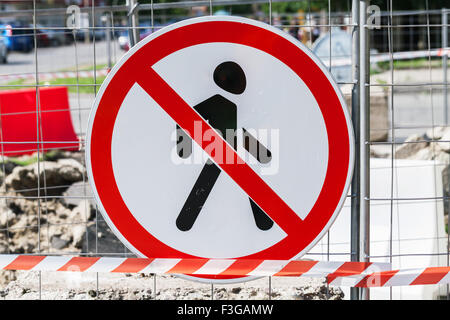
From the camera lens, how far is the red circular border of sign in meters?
2.55

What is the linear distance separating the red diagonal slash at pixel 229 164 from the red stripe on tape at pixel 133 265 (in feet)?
1.58

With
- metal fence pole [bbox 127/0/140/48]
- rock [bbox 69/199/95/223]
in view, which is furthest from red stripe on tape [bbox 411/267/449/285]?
rock [bbox 69/199/95/223]

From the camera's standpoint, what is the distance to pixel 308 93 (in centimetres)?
256

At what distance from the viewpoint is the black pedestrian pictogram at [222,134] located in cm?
253

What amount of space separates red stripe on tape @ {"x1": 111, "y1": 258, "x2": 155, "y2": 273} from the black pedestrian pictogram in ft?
0.71

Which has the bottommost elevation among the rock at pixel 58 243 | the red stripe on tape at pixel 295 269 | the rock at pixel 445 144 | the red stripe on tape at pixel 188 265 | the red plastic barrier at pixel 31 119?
the rock at pixel 58 243

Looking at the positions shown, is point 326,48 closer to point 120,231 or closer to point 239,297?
point 239,297

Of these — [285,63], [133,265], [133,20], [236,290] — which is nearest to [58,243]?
[133,20]

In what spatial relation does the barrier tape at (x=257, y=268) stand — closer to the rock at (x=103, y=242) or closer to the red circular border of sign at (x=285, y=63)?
the red circular border of sign at (x=285, y=63)

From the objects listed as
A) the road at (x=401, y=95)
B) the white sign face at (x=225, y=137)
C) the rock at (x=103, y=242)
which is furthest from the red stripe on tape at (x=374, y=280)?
the road at (x=401, y=95)

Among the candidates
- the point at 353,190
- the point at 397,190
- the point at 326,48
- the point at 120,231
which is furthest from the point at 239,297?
the point at 326,48

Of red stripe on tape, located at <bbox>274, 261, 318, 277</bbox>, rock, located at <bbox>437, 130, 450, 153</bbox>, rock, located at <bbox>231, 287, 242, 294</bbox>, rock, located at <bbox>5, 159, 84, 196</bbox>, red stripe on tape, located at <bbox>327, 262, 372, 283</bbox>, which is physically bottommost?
rock, located at <bbox>231, 287, 242, 294</bbox>

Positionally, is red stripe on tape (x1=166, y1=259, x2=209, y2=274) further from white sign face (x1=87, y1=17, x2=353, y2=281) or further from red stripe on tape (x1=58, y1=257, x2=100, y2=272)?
red stripe on tape (x1=58, y1=257, x2=100, y2=272)

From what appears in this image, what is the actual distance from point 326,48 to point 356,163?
26.5 feet
